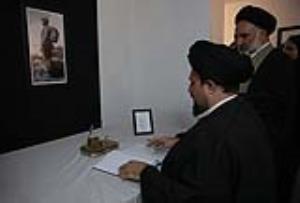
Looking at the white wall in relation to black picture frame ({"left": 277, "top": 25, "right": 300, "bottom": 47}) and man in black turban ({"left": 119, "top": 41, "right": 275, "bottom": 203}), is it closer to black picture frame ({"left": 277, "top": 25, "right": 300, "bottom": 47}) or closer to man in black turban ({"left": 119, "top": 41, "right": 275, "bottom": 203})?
man in black turban ({"left": 119, "top": 41, "right": 275, "bottom": 203})

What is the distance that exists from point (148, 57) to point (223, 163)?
168 cm

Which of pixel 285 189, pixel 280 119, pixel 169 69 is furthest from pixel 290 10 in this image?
pixel 285 189

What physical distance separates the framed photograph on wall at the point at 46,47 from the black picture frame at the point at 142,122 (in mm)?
468

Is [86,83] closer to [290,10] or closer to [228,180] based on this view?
[228,180]

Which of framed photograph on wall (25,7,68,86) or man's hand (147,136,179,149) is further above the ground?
framed photograph on wall (25,7,68,86)

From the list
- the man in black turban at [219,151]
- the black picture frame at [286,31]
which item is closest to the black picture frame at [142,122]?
the man in black turban at [219,151]

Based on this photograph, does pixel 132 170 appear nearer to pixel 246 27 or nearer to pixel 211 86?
pixel 211 86

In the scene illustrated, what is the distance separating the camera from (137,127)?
2.16 meters

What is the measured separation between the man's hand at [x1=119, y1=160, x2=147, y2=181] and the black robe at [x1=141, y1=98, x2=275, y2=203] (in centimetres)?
21

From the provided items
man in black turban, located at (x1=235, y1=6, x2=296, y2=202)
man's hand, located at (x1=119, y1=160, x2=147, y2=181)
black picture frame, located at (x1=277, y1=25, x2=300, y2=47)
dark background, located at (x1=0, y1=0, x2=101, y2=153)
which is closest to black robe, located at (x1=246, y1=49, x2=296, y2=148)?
man in black turban, located at (x1=235, y1=6, x2=296, y2=202)

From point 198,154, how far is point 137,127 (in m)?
1.10

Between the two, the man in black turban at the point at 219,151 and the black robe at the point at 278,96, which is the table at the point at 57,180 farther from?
the black robe at the point at 278,96

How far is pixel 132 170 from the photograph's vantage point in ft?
4.67

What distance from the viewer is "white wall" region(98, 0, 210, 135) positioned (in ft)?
8.04
